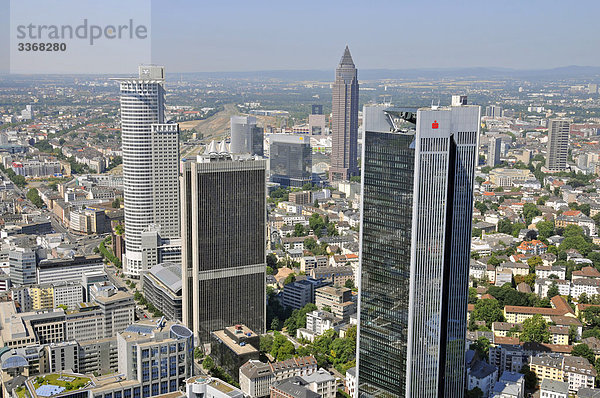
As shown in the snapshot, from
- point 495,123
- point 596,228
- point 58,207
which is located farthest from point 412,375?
point 495,123

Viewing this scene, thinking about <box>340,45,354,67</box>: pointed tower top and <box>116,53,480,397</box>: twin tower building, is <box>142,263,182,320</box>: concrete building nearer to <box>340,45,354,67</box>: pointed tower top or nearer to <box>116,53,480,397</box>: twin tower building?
<box>116,53,480,397</box>: twin tower building

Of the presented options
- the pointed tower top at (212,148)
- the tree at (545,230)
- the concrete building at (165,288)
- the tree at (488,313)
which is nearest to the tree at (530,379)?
the tree at (488,313)

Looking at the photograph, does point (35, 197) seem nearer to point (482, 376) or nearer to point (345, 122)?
point (345, 122)

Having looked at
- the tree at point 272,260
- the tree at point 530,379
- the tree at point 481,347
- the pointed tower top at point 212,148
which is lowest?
the tree at point 530,379

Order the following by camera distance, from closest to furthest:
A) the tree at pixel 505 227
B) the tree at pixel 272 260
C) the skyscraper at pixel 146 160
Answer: the skyscraper at pixel 146 160 < the tree at pixel 272 260 < the tree at pixel 505 227

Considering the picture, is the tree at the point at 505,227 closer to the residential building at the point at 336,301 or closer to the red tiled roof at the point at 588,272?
→ the red tiled roof at the point at 588,272

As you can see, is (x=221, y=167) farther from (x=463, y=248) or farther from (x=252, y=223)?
(x=463, y=248)
